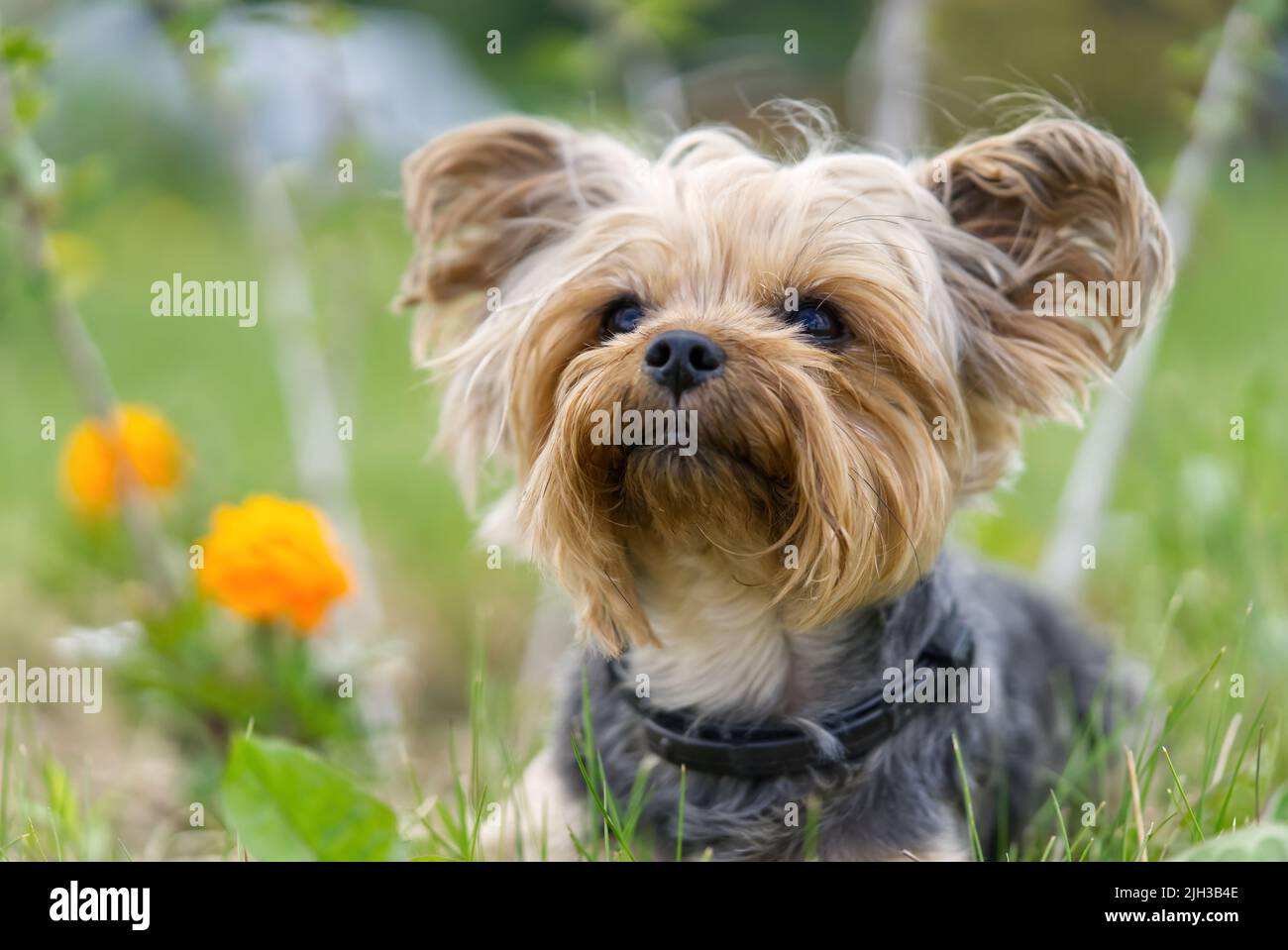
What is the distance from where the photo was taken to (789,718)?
10.0 feet

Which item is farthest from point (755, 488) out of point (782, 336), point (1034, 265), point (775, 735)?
point (1034, 265)

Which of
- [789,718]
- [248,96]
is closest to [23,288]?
[248,96]

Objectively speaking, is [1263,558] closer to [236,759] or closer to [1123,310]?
[1123,310]

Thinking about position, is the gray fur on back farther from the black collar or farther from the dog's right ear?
the dog's right ear

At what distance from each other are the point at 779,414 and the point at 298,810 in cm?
117

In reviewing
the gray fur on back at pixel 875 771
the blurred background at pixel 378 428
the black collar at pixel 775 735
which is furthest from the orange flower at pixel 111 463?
the black collar at pixel 775 735

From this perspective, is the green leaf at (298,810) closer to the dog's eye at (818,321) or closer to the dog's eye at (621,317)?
the dog's eye at (621,317)

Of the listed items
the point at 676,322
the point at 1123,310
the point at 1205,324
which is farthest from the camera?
the point at 1205,324

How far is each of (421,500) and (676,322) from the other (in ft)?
14.3

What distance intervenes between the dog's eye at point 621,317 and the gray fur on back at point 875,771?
0.84 meters

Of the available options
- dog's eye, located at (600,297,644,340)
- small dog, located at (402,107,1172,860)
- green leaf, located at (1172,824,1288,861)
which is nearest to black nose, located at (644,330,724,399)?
small dog, located at (402,107,1172,860)

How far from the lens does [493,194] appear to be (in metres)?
3.39

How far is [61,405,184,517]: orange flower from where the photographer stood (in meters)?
4.51

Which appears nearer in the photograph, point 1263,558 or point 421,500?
point 1263,558
